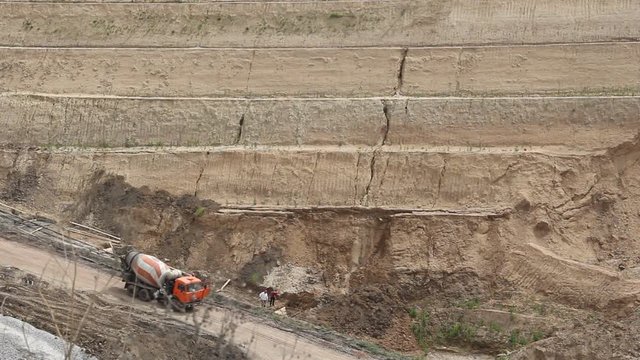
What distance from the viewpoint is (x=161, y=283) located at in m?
19.8

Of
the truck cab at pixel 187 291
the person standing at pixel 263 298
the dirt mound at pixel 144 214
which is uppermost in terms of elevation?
the dirt mound at pixel 144 214

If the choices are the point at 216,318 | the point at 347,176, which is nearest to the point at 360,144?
the point at 347,176

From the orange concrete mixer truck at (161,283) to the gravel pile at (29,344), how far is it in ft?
8.62

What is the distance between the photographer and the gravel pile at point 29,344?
16.0 meters

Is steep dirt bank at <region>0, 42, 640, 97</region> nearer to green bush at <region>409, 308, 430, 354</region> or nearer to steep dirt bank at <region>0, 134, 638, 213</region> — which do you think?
steep dirt bank at <region>0, 134, 638, 213</region>

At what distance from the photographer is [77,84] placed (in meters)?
28.3

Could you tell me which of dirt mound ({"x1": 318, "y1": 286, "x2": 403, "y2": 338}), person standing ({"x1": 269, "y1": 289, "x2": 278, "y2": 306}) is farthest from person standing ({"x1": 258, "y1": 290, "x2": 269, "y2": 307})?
dirt mound ({"x1": 318, "y1": 286, "x2": 403, "y2": 338})

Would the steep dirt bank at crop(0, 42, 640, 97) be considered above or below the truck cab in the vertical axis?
above

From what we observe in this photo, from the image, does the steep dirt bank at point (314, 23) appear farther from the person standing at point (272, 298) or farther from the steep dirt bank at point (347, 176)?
the person standing at point (272, 298)

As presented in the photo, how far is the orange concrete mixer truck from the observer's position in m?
19.5

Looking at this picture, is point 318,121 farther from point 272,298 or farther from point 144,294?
point 144,294

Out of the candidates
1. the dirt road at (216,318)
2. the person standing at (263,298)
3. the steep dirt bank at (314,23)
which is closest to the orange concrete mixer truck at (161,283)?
the dirt road at (216,318)

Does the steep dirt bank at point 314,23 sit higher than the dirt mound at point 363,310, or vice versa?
the steep dirt bank at point 314,23

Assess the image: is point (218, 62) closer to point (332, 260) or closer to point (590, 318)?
point (332, 260)
